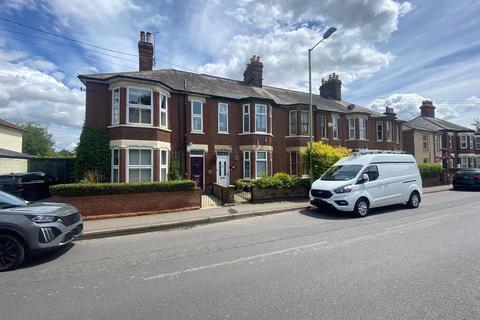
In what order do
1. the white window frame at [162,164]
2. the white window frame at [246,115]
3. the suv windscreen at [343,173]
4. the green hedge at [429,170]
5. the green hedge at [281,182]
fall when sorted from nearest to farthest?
1. the suv windscreen at [343,173]
2. the green hedge at [281,182]
3. the white window frame at [162,164]
4. the white window frame at [246,115]
5. the green hedge at [429,170]

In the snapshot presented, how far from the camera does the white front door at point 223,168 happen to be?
17609 millimetres

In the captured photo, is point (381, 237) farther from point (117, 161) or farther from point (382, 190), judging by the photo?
point (117, 161)

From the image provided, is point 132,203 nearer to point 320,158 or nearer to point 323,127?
point 320,158

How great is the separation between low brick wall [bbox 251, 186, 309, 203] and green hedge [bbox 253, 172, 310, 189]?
0.52 ft

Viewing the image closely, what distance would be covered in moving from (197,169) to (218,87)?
6.41 m

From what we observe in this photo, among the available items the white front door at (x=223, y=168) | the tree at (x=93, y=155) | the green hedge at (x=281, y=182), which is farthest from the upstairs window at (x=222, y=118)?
the tree at (x=93, y=155)

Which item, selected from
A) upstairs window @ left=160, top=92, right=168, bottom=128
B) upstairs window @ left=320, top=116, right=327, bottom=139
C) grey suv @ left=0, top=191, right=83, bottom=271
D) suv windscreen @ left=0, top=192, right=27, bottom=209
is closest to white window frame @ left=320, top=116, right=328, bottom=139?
upstairs window @ left=320, top=116, right=327, bottom=139

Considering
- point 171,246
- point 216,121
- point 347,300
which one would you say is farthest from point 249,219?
point 216,121

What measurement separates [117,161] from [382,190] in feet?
40.7

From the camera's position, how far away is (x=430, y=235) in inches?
270

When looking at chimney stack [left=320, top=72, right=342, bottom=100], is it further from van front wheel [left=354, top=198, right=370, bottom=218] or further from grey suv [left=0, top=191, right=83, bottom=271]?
grey suv [left=0, top=191, right=83, bottom=271]

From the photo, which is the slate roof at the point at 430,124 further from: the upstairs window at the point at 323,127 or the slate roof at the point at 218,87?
the upstairs window at the point at 323,127

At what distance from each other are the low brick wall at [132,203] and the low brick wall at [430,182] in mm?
19146

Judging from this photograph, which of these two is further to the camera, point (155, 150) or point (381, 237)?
point (155, 150)
